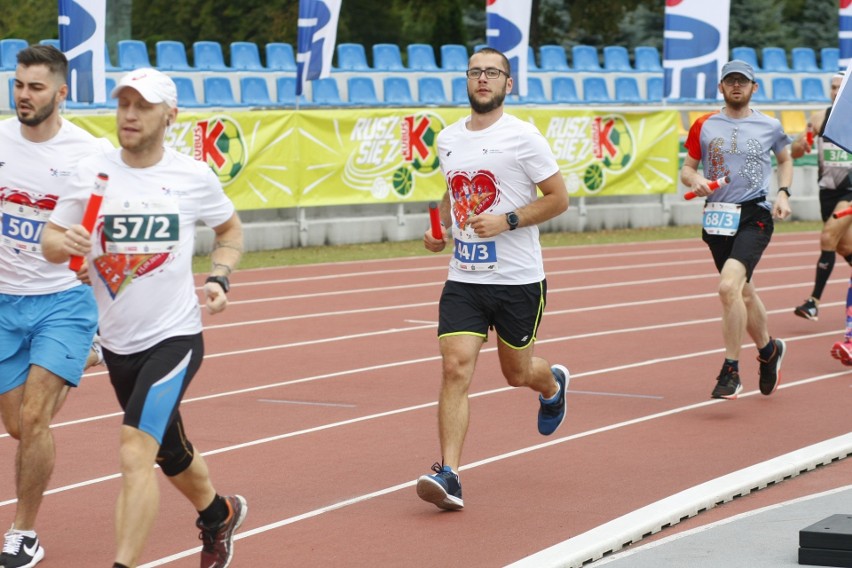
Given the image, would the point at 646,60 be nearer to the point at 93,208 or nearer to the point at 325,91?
the point at 325,91

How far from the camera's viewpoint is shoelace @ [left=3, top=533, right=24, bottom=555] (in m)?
6.07

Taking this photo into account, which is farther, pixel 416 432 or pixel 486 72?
pixel 416 432

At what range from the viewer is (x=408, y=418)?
368 inches

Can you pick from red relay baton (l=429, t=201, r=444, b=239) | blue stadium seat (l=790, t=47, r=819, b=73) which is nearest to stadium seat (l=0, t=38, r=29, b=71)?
red relay baton (l=429, t=201, r=444, b=239)

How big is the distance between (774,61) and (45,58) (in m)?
30.8

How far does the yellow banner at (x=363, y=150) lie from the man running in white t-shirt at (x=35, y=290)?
431 inches

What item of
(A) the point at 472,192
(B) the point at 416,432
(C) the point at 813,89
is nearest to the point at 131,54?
(C) the point at 813,89

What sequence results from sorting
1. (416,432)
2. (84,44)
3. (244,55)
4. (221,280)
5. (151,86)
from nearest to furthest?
(151,86) < (221,280) < (416,432) < (84,44) < (244,55)

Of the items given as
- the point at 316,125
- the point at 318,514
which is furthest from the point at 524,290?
the point at 316,125

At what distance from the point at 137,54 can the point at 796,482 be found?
19303 mm

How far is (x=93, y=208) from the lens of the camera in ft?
17.2

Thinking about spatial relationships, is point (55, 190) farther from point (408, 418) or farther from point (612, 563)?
point (408, 418)

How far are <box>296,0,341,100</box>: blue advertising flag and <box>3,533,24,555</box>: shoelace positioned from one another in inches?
555

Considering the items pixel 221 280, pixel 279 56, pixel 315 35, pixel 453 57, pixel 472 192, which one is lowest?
pixel 221 280
